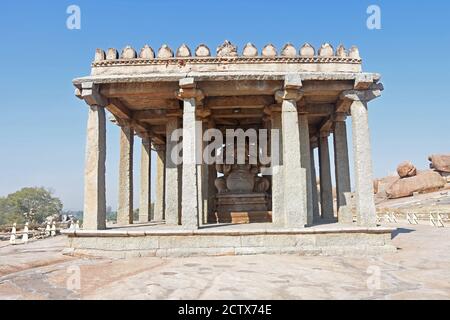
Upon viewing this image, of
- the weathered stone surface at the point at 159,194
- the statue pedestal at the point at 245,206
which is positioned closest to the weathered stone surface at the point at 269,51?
the statue pedestal at the point at 245,206

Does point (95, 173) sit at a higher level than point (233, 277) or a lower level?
higher

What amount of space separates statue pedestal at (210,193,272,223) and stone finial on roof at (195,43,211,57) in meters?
6.45

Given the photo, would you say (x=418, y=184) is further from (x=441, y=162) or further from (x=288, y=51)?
A: (x=288, y=51)

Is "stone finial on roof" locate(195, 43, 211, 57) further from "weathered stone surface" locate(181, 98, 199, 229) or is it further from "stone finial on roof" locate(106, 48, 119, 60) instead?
"stone finial on roof" locate(106, 48, 119, 60)

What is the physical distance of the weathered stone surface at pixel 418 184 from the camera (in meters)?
45.0

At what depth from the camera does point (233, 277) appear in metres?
6.98

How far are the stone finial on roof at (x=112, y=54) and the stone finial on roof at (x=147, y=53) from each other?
2.64 ft

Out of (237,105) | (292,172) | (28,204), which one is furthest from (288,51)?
(28,204)

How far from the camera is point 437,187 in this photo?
147 ft

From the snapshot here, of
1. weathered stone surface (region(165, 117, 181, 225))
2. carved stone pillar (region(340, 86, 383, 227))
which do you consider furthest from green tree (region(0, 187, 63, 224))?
carved stone pillar (region(340, 86, 383, 227))

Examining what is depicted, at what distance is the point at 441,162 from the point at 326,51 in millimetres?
46003

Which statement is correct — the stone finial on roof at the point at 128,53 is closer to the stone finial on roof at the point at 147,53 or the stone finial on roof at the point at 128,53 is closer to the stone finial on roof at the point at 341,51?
the stone finial on roof at the point at 147,53

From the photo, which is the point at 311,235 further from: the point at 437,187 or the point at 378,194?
the point at 378,194
